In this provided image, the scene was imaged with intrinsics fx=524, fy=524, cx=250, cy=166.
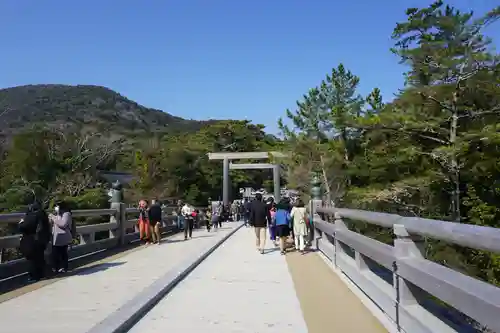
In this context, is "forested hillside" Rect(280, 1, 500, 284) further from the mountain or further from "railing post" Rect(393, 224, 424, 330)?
the mountain

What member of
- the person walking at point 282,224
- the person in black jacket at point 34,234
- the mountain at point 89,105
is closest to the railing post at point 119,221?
the person walking at point 282,224

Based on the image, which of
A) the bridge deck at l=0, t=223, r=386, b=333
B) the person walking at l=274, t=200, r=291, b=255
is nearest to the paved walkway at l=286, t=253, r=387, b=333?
the bridge deck at l=0, t=223, r=386, b=333

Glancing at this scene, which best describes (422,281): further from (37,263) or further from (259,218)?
(259,218)

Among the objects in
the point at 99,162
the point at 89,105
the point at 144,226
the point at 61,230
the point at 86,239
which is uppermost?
the point at 89,105

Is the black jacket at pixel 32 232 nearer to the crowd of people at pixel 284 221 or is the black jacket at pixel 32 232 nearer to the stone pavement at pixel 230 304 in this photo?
the stone pavement at pixel 230 304

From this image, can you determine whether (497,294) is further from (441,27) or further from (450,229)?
(441,27)

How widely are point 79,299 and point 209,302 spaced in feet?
5.91

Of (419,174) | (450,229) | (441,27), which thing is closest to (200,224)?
(419,174)

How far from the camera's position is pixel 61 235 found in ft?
30.5

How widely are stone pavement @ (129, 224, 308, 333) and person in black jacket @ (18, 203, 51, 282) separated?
2384 mm

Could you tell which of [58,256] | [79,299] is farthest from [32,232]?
[79,299]

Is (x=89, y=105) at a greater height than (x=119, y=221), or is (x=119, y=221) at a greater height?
(x=89, y=105)

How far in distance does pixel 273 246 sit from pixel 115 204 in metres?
4.88

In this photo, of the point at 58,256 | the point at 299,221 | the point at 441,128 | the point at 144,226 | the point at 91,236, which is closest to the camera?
the point at 58,256
